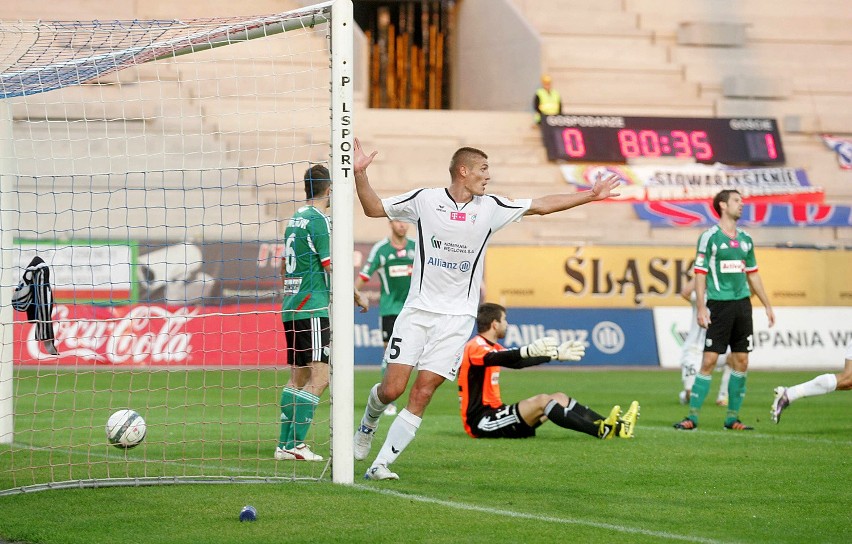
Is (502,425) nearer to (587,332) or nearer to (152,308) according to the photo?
(152,308)

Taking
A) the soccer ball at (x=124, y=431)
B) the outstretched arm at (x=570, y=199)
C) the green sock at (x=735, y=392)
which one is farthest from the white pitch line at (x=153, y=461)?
the green sock at (x=735, y=392)

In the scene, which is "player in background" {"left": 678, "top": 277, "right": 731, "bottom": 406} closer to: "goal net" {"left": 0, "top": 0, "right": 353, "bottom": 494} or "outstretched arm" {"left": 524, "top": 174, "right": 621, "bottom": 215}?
"goal net" {"left": 0, "top": 0, "right": 353, "bottom": 494}

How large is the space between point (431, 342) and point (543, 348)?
114 centimetres

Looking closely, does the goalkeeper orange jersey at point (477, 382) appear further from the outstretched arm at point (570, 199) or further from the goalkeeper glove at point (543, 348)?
the outstretched arm at point (570, 199)

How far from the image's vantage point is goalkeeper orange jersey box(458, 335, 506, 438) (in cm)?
1010

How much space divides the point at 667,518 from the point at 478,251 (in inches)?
84.8

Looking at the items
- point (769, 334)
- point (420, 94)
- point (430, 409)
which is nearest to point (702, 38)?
point (420, 94)

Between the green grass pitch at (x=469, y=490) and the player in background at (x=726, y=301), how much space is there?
0.38 m

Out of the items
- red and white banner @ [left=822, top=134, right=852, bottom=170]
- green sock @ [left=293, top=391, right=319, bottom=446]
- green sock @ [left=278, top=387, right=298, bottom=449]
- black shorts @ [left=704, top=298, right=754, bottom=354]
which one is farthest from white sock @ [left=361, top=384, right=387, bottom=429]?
red and white banner @ [left=822, top=134, right=852, bottom=170]

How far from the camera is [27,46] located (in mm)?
9891

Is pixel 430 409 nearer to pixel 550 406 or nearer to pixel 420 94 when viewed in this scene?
pixel 550 406

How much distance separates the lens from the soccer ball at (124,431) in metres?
8.60

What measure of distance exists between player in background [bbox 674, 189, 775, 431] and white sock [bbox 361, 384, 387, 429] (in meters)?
4.27

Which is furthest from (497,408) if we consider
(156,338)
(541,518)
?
(156,338)
